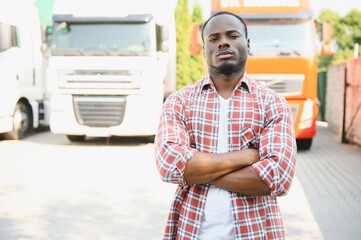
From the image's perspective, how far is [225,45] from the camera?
1.98 m

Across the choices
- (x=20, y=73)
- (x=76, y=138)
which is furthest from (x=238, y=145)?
(x=20, y=73)

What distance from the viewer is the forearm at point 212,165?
1883mm

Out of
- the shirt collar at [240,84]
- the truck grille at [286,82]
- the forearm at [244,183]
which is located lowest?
the truck grille at [286,82]

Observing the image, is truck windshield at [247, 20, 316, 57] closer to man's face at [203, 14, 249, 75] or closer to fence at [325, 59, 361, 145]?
fence at [325, 59, 361, 145]

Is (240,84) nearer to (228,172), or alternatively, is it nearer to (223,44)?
(223,44)

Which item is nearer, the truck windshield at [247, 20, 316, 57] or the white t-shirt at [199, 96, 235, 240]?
the white t-shirt at [199, 96, 235, 240]

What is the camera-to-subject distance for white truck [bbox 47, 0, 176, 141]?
10.2 metres

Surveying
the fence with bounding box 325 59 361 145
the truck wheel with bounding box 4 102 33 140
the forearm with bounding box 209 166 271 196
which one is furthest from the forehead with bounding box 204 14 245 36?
the truck wheel with bounding box 4 102 33 140

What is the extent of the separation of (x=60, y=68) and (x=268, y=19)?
4.27 m

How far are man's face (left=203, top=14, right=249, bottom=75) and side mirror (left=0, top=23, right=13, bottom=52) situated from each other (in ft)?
29.1

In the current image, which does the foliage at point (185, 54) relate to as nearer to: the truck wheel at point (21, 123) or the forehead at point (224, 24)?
the truck wheel at point (21, 123)

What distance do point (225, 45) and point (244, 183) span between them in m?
0.54

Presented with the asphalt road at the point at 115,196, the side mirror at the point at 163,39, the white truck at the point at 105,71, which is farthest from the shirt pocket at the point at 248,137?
the side mirror at the point at 163,39

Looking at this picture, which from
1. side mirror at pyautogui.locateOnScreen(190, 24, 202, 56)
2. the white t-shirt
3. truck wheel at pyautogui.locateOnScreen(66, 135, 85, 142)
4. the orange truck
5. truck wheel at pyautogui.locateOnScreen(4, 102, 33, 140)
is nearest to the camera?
the white t-shirt
